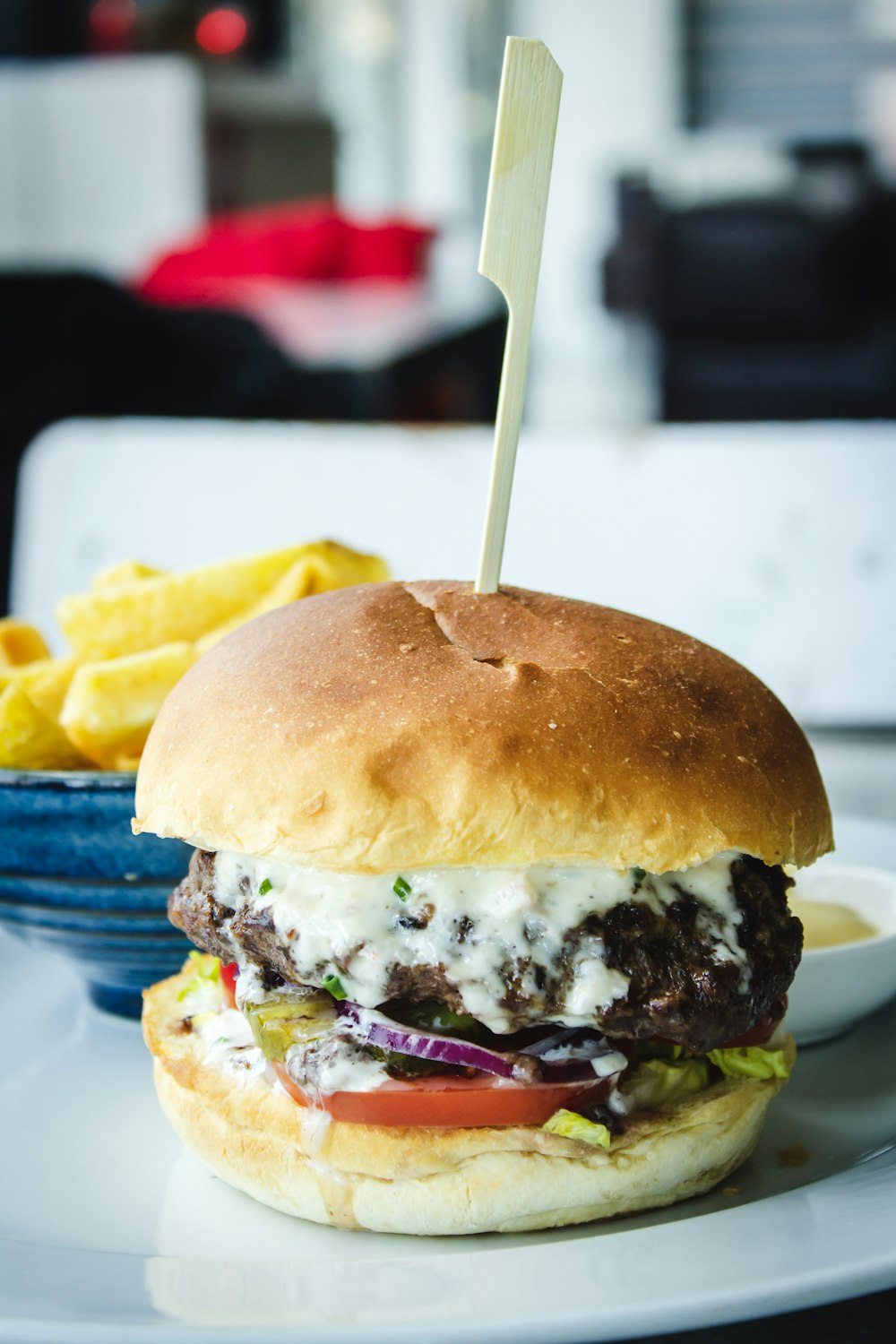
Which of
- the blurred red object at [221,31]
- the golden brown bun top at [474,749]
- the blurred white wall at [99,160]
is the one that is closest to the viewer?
the golden brown bun top at [474,749]

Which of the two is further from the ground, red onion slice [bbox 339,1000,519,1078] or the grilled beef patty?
the grilled beef patty

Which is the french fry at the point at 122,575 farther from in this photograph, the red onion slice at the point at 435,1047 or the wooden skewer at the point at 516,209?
the red onion slice at the point at 435,1047

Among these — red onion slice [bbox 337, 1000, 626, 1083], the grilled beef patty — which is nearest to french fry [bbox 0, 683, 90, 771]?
the grilled beef patty

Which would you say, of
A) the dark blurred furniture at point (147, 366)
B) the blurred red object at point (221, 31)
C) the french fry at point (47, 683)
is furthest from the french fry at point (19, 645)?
the blurred red object at point (221, 31)

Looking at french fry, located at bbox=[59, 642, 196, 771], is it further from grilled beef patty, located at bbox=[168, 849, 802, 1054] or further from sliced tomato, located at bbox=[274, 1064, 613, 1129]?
sliced tomato, located at bbox=[274, 1064, 613, 1129]

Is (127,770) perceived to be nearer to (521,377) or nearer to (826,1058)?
(521,377)

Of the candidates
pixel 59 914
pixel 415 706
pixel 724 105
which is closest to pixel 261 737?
pixel 415 706

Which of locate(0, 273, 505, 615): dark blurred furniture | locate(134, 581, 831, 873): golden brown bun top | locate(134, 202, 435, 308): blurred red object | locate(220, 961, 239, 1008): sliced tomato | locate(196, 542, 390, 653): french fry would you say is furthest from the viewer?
locate(134, 202, 435, 308): blurred red object
